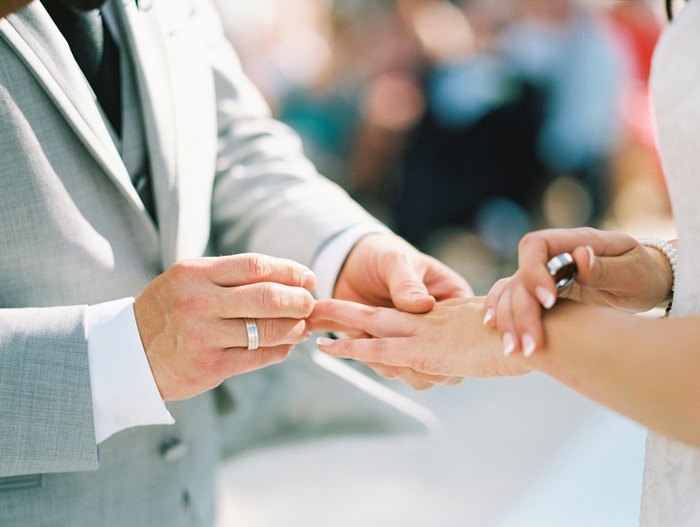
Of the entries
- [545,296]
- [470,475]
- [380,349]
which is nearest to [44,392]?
[380,349]

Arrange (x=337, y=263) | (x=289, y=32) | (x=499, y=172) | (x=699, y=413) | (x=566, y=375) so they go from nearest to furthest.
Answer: (x=699, y=413), (x=566, y=375), (x=337, y=263), (x=499, y=172), (x=289, y=32)

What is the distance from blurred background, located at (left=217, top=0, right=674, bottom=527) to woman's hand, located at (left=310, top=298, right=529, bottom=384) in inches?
44.1

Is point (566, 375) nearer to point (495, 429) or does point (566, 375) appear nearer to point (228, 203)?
point (228, 203)

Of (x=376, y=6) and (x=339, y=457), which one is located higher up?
(x=376, y=6)

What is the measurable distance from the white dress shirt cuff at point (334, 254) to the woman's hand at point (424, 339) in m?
0.16

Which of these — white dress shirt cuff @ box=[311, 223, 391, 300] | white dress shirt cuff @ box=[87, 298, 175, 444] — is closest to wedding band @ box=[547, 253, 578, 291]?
white dress shirt cuff @ box=[311, 223, 391, 300]

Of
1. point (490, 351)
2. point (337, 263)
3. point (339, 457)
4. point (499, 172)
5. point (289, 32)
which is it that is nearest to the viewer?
point (490, 351)

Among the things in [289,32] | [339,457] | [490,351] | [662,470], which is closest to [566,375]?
[490,351]

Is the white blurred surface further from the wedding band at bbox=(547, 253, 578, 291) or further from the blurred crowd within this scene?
the blurred crowd

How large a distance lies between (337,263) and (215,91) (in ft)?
1.80

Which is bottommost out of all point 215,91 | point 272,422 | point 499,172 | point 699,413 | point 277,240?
point 499,172

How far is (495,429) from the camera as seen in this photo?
284 cm

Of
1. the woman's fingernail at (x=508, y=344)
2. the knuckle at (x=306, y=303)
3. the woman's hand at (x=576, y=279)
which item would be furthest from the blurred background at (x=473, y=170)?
the knuckle at (x=306, y=303)

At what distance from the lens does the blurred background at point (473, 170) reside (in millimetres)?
2393
